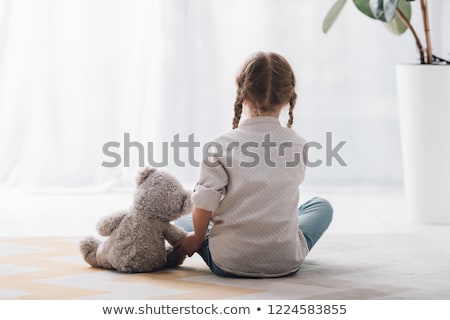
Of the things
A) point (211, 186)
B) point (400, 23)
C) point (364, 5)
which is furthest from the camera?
point (400, 23)

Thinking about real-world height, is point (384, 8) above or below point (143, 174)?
above

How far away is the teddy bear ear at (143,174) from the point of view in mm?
2031

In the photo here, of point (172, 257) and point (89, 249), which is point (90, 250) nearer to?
point (89, 249)

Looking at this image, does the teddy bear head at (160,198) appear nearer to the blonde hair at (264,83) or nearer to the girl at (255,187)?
the girl at (255,187)

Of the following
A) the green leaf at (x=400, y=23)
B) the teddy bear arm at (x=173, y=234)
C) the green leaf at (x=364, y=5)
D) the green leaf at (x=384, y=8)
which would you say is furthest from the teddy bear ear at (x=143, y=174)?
→ the green leaf at (x=400, y=23)

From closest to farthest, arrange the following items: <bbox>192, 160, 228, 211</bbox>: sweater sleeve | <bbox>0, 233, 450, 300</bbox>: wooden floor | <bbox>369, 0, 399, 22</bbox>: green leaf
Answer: <bbox>0, 233, 450, 300</bbox>: wooden floor, <bbox>192, 160, 228, 211</bbox>: sweater sleeve, <bbox>369, 0, 399, 22</bbox>: green leaf

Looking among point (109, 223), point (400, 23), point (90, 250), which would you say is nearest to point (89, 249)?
point (90, 250)

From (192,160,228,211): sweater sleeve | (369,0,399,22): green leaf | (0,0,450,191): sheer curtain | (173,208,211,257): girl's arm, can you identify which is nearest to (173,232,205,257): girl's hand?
(173,208,211,257): girl's arm

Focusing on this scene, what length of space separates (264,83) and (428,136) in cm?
98

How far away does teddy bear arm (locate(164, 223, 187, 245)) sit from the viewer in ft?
6.60

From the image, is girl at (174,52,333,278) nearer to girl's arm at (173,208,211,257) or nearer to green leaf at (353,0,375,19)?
girl's arm at (173,208,211,257)

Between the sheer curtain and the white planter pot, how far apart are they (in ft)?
2.30

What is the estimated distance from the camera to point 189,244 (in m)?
2.00
